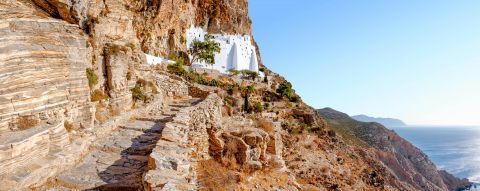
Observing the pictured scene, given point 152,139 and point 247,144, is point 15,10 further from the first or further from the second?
point 247,144

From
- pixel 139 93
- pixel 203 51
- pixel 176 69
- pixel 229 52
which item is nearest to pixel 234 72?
pixel 203 51

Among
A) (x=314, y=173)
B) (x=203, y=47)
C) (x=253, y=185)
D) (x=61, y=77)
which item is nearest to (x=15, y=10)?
(x=61, y=77)

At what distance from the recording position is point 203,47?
43.3 metres

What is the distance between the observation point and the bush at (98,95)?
30.3 feet

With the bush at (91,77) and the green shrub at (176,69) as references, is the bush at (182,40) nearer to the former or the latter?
the green shrub at (176,69)

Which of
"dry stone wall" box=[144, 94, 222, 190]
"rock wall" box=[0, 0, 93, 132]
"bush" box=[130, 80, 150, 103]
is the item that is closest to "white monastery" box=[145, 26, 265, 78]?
"bush" box=[130, 80, 150, 103]

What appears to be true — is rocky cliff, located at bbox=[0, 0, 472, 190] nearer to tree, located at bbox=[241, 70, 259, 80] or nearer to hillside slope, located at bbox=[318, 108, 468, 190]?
tree, located at bbox=[241, 70, 259, 80]

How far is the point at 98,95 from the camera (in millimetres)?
9562

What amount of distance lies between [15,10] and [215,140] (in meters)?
6.53

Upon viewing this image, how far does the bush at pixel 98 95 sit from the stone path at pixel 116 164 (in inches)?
40.6

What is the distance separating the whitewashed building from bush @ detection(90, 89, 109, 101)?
110 ft

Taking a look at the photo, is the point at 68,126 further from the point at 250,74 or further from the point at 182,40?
the point at 250,74

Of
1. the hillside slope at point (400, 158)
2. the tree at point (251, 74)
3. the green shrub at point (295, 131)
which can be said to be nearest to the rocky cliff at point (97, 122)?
the green shrub at point (295, 131)

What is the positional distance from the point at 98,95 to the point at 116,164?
3790 mm
